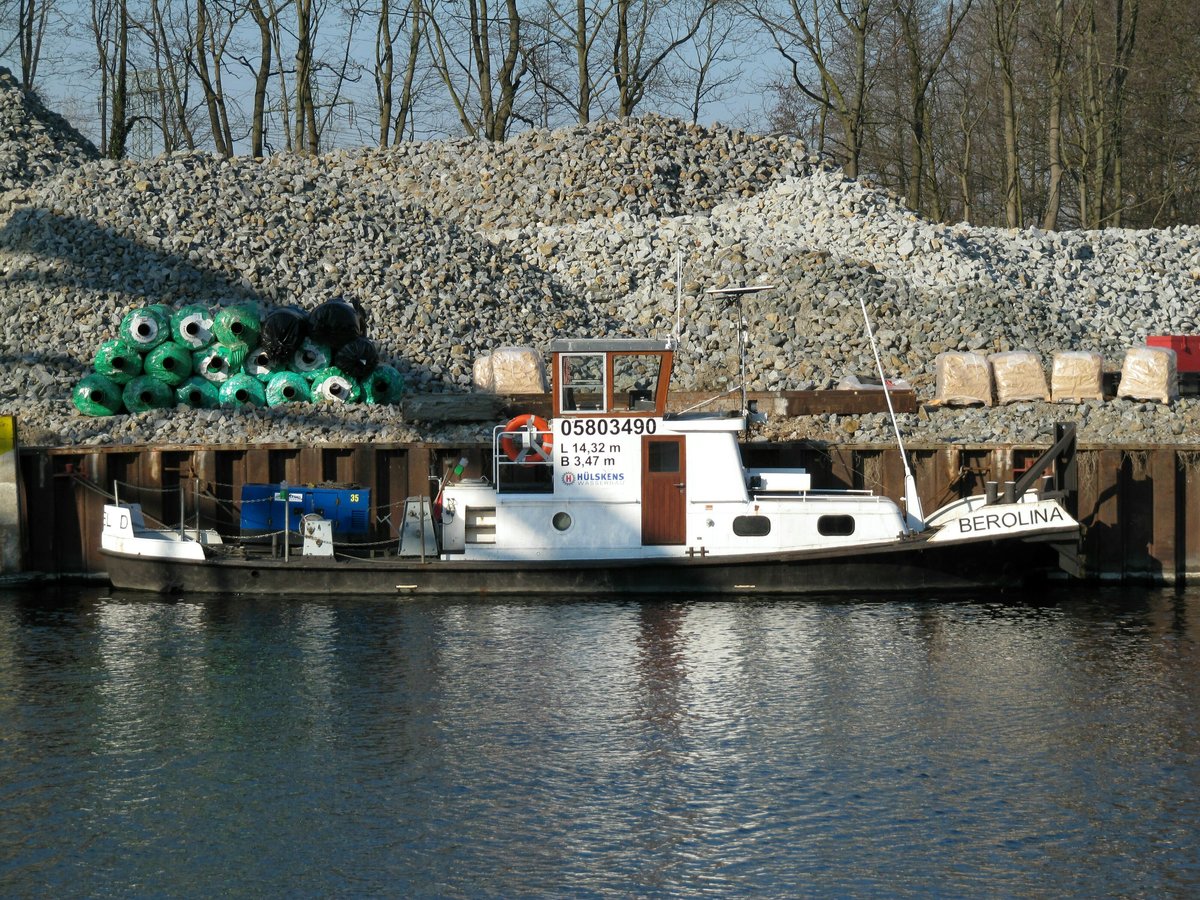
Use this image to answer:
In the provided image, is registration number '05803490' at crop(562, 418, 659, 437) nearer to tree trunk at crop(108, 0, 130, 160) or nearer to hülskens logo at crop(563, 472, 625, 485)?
hülskens logo at crop(563, 472, 625, 485)

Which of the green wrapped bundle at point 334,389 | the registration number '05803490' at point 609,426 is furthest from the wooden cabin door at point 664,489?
the green wrapped bundle at point 334,389

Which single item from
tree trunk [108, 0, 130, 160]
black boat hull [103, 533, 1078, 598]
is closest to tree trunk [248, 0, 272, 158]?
tree trunk [108, 0, 130, 160]

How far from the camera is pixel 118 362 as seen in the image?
2627cm

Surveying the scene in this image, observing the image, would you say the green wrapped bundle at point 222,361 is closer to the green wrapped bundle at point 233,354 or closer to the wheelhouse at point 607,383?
the green wrapped bundle at point 233,354

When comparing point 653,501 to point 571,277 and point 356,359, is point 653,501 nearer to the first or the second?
point 356,359

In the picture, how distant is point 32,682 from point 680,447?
842 cm

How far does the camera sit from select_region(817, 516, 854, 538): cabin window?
1967 centimetres

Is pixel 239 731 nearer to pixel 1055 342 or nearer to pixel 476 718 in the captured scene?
pixel 476 718

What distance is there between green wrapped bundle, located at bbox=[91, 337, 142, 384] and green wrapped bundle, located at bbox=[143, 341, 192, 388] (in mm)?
234

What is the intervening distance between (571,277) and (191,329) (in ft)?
32.2

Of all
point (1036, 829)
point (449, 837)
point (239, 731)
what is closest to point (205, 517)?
point (239, 731)

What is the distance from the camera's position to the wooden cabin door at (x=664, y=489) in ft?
64.2

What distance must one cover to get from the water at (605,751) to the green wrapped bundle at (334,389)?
7.31 m

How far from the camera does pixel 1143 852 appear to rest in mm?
10898
